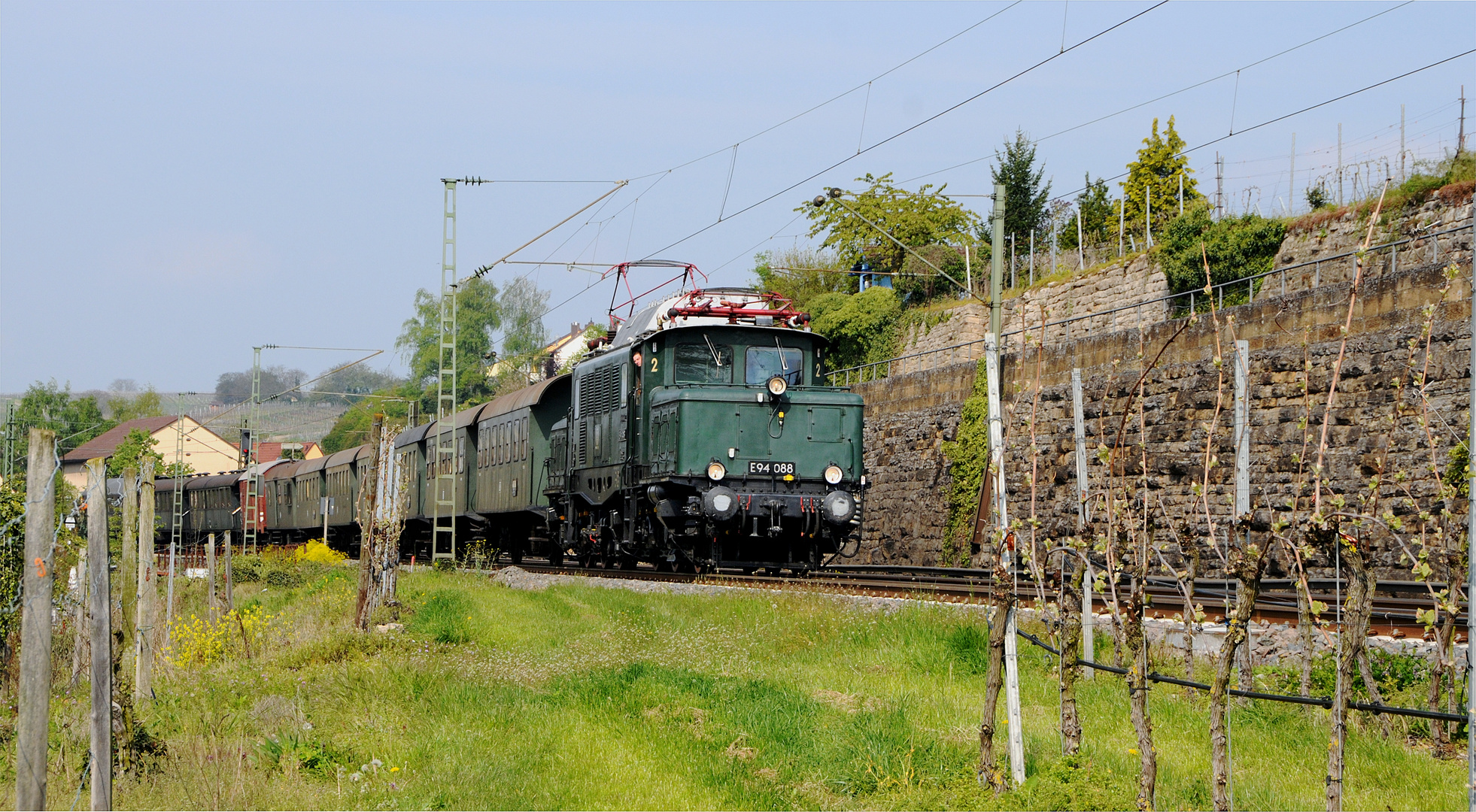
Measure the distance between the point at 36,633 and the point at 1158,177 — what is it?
44116mm

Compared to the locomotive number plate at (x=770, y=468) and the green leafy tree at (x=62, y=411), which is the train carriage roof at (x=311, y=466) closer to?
the locomotive number plate at (x=770, y=468)

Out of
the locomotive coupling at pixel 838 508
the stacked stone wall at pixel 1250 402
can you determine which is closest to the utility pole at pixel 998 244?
the stacked stone wall at pixel 1250 402

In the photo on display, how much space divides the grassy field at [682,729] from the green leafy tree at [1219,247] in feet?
66.2

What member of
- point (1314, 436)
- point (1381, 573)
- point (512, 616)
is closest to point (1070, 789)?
point (512, 616)

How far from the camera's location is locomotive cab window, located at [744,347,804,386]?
1873 centimetres

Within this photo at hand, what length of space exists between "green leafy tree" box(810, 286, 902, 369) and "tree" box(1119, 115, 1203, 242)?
30.7 ft

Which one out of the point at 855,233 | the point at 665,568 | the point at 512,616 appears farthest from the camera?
the point at 855,233

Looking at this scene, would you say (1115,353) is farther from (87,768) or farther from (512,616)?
(87,768)

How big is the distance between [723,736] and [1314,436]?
494 inches

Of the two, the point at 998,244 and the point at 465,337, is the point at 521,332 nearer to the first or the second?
the point at 465,337

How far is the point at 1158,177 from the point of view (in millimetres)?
44906

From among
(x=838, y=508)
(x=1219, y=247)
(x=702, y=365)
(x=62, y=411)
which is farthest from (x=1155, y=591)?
(x=62, y=411)

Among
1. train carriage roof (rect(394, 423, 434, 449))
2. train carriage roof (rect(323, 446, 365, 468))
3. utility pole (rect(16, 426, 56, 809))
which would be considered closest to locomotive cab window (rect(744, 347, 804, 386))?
utility pole (rect(16, 426, 56, 809))

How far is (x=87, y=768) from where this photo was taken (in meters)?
8.71
